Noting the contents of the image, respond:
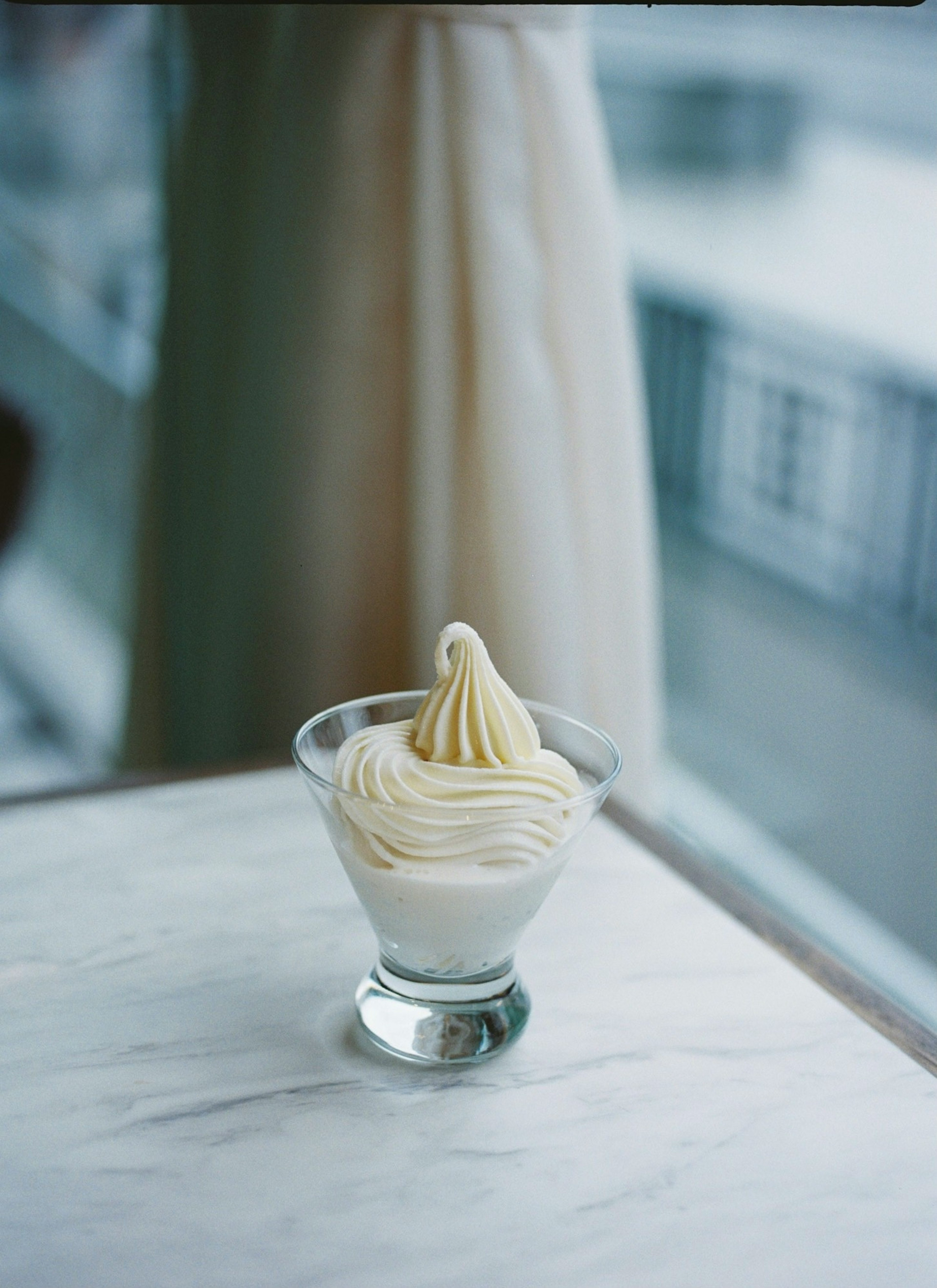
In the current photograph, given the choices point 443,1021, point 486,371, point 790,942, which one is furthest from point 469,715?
point 486,371

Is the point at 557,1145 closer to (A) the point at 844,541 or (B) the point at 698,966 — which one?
(B) the point at 698,966

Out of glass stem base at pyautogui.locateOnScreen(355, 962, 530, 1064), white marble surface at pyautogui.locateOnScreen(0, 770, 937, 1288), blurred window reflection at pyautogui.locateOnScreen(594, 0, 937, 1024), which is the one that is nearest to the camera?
white marble surface at pyautogui.locateOnScreen(0, 770, 937, 1288)

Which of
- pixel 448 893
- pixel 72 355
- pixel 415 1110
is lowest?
pixel 72 355

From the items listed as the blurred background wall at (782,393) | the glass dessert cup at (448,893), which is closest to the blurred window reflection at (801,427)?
the blurred background wall at (782,393)

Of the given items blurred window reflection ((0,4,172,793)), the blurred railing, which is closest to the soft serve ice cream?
the blurred railing

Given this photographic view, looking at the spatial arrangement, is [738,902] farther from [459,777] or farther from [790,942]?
[459,777]

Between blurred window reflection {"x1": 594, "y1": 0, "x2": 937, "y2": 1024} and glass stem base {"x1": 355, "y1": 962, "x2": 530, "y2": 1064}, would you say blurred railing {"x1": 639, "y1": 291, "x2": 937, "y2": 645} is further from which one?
glass stem base {"x1": 355, "y1": 962, "x2": 530, "y2": 1064}
